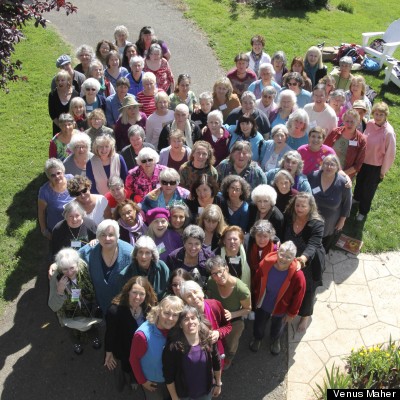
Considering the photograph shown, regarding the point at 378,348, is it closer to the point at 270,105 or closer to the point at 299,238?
the point at 299,238

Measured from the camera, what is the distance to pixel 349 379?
5.11 meters

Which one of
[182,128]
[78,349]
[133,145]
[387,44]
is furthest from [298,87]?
[387,44]

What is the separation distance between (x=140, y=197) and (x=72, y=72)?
3472 millimetres

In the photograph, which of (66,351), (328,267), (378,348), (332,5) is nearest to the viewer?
(378,348)

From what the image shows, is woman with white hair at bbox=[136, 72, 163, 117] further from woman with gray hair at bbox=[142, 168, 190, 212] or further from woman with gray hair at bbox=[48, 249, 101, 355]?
woman with gray hair at bbox=[48, 249, 101, 355]

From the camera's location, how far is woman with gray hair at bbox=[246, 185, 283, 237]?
5.69 m

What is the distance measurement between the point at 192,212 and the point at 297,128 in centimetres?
221

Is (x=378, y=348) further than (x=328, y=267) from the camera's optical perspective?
No

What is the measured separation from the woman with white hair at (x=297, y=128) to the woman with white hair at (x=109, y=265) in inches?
127

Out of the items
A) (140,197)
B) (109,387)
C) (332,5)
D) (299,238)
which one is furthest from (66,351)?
(332,5)

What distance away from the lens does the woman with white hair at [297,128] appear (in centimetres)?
686

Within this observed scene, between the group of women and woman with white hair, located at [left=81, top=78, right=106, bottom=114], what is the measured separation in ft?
0.08

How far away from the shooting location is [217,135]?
712cm

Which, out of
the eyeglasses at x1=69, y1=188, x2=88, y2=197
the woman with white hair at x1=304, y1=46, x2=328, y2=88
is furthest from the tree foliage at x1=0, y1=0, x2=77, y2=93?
the woman with white hair at x1=304, y1=46, x2=328, y2=88
